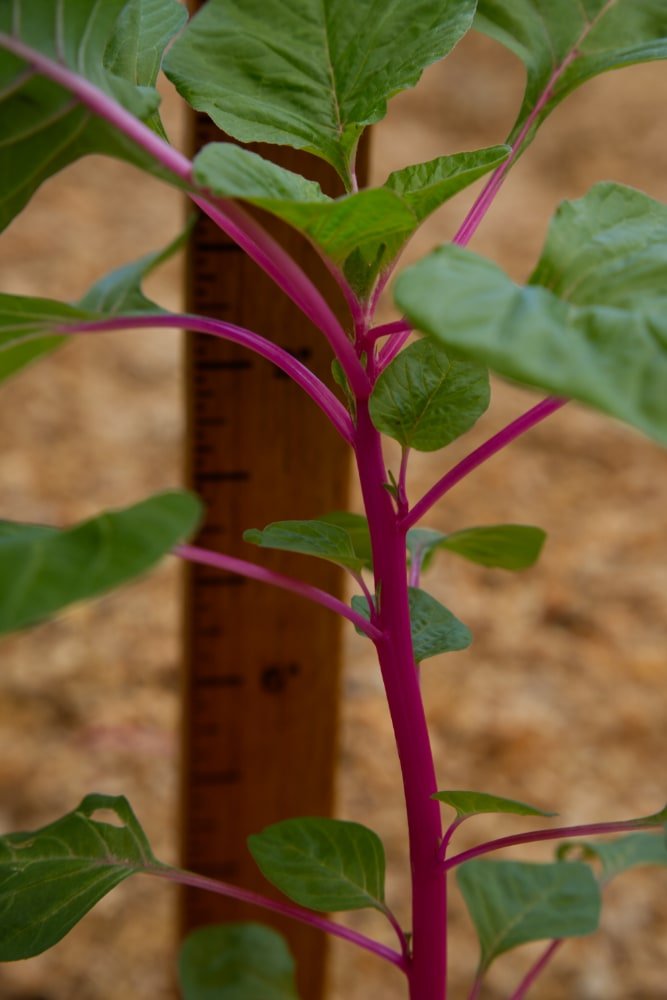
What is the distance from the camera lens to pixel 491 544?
0.78 m

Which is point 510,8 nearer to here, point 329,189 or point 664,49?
point 664,49

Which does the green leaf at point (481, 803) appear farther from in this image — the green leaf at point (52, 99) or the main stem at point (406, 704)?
the green leaf at point (52, 99)

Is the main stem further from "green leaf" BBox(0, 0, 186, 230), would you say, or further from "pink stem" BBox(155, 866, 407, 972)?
"green leaf" BBox(0, 0, 186, 230)

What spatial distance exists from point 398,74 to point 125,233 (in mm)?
2264

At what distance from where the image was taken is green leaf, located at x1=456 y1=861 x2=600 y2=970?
2.48 feet

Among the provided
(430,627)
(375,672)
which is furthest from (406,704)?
(375,672)

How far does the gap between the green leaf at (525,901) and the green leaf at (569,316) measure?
1.55 feet

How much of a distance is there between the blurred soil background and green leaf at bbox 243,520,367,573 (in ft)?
2.74

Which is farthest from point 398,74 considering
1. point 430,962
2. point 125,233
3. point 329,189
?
point 125,233

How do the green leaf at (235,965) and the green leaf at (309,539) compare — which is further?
the green leaf at (235,965)

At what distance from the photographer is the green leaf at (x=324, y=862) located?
661 mm

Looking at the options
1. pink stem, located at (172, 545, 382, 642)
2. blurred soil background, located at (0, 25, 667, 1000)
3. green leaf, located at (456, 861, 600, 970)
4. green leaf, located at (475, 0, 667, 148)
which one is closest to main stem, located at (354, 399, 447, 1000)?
pink stem, located at (172, 545, 382, 642)

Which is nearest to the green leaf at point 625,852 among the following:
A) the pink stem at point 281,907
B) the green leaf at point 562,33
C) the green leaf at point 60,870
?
the pink stem at point 281,907

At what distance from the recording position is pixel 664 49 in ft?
2.08
